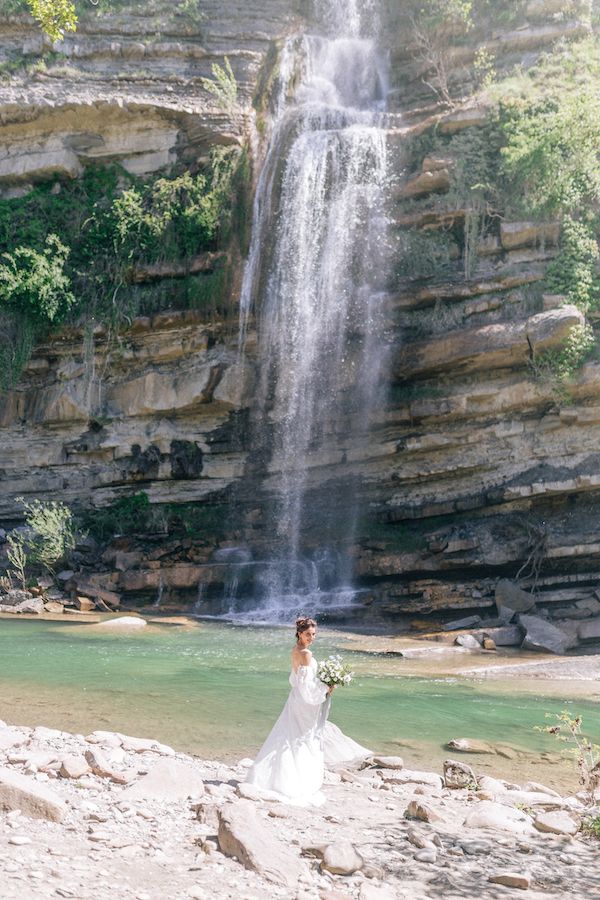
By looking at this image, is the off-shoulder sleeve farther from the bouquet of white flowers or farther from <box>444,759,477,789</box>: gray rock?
<box>444,759,477,789</box>: gray rock

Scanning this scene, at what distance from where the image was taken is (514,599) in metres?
17.0

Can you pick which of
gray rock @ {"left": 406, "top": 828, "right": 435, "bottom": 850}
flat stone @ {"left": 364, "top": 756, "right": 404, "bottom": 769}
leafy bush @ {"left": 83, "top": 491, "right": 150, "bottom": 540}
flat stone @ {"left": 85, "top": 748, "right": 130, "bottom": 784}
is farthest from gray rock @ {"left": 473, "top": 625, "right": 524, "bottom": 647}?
leafy bush @ {"left": 83, "top": 491, "right": 150, "bottom": 540}

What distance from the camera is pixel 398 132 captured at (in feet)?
74.5

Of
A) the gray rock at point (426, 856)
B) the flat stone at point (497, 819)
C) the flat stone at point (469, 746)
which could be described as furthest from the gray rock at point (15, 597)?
the gray rock at point (426, 856)

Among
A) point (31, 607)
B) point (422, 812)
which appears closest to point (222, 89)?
point (31, 607)

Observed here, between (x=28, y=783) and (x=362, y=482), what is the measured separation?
645 inches

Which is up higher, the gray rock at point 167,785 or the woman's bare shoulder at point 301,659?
the woman's bare shoulder at point 301,659

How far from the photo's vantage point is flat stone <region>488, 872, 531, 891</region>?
441 centimetres

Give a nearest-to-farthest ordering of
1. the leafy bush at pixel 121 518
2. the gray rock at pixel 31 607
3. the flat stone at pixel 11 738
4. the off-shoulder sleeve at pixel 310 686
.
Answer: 1. the off-shoulder sleeve at pixel 310 686
2. the flat stone at pixel 11 738
3. the gray rock at pixel 31 607
4. the leafy bush at pixel 121 518

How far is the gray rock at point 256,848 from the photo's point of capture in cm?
424

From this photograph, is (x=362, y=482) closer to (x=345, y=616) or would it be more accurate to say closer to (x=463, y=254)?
(x=345, y=616)

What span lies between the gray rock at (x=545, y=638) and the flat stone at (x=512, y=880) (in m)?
11.0

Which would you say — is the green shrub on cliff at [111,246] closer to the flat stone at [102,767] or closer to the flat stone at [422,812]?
the flat stone at [102,767]

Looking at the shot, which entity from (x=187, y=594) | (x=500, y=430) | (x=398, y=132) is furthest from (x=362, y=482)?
(x=398, y=132)
